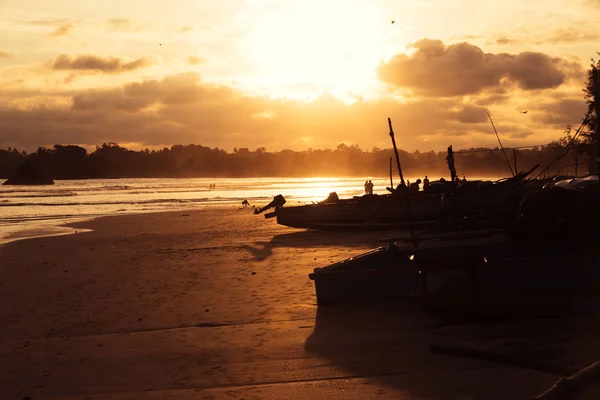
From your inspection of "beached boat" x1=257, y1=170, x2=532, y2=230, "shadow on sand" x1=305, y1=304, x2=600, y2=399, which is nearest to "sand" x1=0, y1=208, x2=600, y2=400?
"shadow on sand" x1=305, y1=304, x2=600, y2=399

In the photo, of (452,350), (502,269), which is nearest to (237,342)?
(452,350)

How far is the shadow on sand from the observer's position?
295 inches

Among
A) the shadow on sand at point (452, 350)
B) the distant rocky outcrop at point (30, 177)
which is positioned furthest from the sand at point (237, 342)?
the distant rocky outcrop at point (30, 177)

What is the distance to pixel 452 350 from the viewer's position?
8.77 meters

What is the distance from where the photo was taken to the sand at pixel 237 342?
7840 mm

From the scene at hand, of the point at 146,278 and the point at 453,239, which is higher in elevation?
the point at 453,239

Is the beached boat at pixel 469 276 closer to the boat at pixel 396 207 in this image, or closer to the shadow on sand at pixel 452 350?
the shadow on sand at pixel 452 350

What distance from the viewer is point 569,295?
37.6 ft

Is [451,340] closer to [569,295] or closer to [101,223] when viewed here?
[569,295]

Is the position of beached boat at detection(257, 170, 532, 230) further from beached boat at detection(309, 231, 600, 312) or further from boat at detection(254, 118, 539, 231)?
beached boat at detection(309, 231, 600, 312)

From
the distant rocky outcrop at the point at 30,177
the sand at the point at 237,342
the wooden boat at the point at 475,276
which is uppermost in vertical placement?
the distant rocky outcrop at the point at 30,177

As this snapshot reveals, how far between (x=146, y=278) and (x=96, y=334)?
6.28m

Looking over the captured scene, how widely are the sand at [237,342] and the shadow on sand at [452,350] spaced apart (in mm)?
24

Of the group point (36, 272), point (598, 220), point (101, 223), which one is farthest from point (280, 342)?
point (101, 223)
